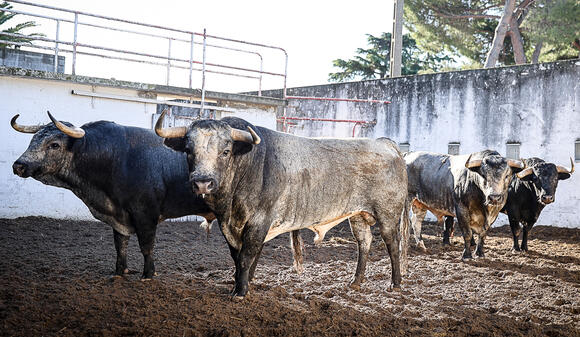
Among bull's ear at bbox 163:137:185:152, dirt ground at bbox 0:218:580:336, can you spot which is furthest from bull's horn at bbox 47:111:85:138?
dirt ground at bbox 0:218:580:336

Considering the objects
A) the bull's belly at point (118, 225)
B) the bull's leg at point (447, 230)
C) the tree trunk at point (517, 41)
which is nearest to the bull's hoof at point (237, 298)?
the bull's belly at point (118, 225)

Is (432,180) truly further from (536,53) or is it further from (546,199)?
(536,53)

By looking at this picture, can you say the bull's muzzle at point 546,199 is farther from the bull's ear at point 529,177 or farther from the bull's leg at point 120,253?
the bull's leg at point 120,253

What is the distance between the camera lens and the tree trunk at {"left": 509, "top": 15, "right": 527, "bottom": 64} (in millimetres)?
21125

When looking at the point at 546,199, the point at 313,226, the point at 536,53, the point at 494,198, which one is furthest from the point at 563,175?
the point at 536,53

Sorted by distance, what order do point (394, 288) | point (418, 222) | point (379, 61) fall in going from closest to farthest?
point (394, 288)
point (418, 222)
point (379, 61)

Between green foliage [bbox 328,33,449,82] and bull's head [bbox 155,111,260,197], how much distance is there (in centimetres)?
2486

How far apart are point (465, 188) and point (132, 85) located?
275 inches

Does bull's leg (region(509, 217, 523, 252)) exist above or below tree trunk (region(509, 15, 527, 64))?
below

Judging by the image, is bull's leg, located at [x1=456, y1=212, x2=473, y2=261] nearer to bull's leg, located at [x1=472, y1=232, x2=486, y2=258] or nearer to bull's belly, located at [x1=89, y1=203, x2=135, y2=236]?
bull's leg, located at [x1=472, y1=232, x2=486, y2=258]

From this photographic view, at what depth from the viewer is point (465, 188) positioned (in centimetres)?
895

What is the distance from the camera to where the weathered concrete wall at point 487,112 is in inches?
512

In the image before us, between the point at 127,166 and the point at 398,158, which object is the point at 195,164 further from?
the point at 398,158

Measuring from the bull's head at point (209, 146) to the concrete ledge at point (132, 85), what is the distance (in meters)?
6.50
